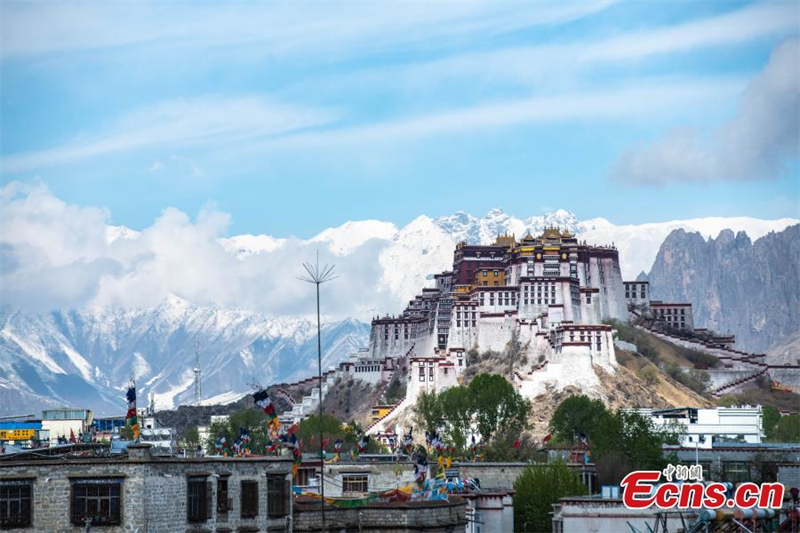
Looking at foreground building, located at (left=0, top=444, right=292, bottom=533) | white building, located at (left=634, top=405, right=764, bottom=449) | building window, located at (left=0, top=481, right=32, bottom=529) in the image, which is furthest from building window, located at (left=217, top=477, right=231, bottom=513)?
white building, located at (left=634, top=405, right=764, bottom=449)

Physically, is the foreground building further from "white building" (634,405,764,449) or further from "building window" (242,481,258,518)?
"white building" (634,405,764,449)

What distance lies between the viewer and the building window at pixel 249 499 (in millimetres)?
69688

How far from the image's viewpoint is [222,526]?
68438mm

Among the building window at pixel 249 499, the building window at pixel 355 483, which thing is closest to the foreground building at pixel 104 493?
the building window at pixel 249 499

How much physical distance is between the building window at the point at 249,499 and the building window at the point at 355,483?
2124 cm

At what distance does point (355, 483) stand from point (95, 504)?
2924 centimetres

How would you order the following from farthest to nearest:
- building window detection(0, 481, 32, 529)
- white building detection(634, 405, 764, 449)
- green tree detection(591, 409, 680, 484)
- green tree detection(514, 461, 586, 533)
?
1. white building detection(634, 405, 764, 449)
2. green tree detection(591, 409, 680, 484)
3. green tree detection(514, 461, 586, 533)
4. building window detection(0, 481, 32, 529)

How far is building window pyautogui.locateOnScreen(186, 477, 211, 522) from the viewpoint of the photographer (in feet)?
220

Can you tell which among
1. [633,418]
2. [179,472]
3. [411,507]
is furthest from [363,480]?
[633,418]

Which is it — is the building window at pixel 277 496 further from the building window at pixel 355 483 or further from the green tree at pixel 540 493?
the green tree at pixel 540 493

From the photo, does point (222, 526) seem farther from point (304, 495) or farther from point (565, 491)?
point (565, 491)

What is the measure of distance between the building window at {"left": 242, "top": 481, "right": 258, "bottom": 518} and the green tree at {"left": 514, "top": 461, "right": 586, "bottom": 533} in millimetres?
31987

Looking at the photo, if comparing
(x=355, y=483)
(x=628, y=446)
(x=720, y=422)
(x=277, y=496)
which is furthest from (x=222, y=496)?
(x=720, y=422)

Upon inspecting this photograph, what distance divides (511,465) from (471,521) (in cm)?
3428
